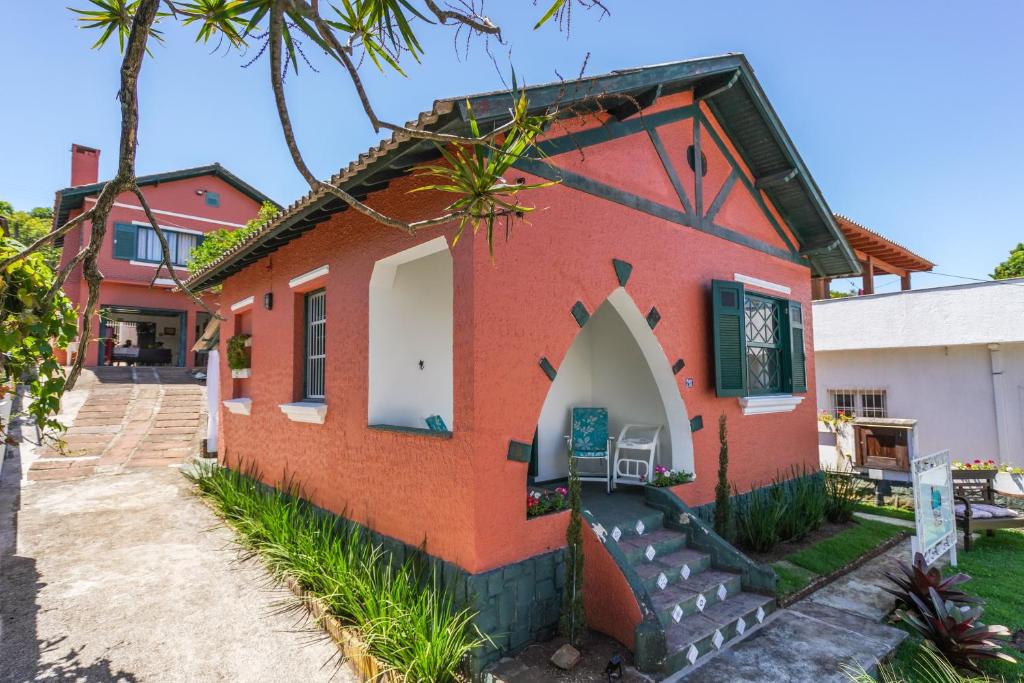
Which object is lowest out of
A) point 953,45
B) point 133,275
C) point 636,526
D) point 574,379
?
point 636,526

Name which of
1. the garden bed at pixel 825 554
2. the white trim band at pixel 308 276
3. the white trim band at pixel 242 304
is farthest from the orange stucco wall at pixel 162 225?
the garden bed at pixel 825 554

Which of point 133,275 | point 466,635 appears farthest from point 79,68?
point 133,275

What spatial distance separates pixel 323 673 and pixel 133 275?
20557 mm

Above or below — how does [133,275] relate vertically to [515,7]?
above

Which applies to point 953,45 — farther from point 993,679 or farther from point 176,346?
point 176,346

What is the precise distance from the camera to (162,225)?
20094mm

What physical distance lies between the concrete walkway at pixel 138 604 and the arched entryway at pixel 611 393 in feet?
12.3

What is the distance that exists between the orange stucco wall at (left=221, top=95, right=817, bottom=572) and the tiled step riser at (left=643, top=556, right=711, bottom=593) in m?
0.93

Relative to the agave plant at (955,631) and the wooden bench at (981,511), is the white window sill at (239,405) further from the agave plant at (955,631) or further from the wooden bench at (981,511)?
the wooden bench at (981,511)

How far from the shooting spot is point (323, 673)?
14.1ft

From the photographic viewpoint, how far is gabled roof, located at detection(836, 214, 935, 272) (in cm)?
1258

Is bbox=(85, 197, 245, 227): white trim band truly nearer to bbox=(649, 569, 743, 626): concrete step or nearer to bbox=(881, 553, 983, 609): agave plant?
bbox=(649, 569, 743, 626): concrete step

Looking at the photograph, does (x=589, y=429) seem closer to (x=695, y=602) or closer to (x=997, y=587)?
(x=695, y=602)

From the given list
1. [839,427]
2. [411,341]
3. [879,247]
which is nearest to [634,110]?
[411,341]
